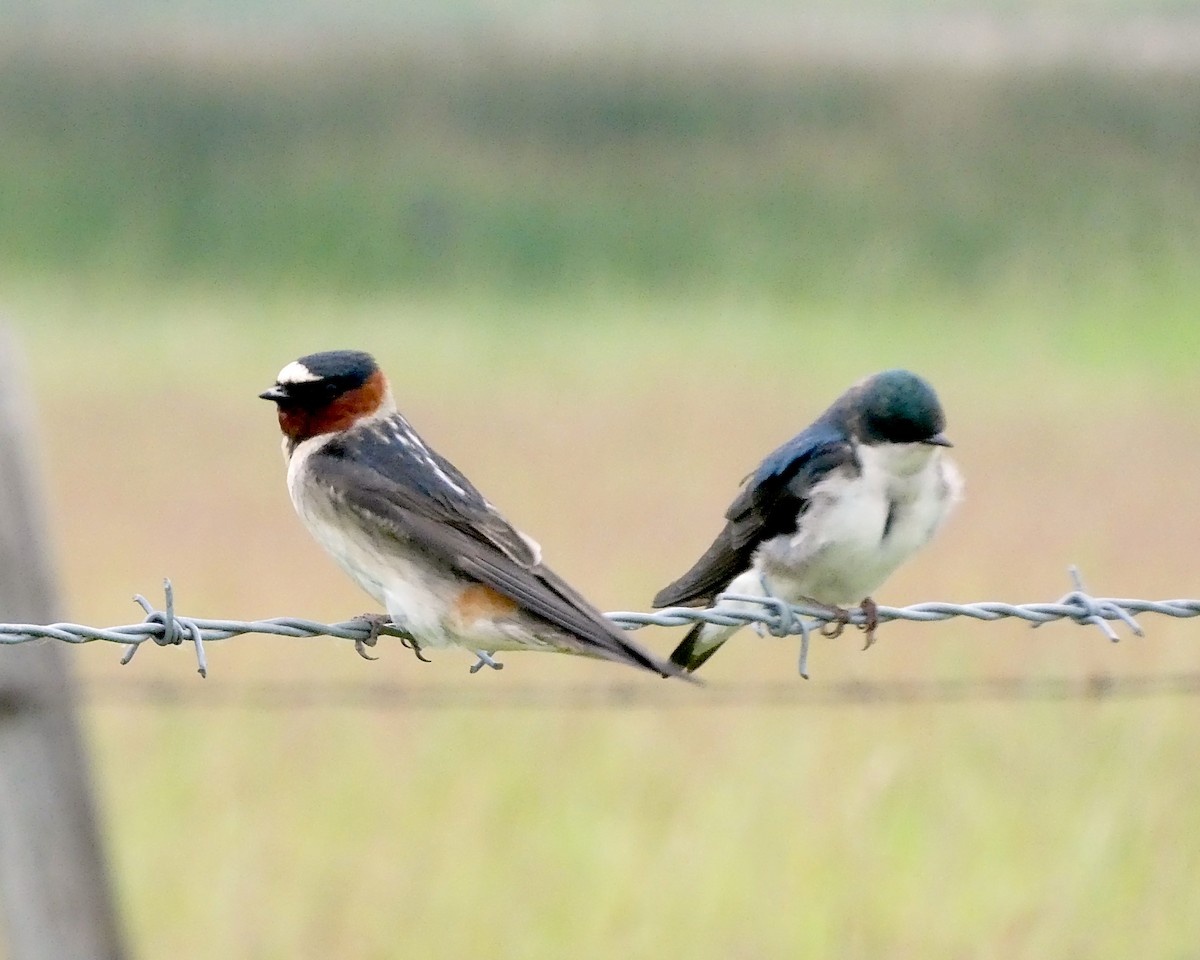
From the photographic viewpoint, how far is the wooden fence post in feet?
13.5

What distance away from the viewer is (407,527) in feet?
12.8

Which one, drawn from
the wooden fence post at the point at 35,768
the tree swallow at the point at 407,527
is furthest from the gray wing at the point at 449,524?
the wooden fence post at the point at 35,768

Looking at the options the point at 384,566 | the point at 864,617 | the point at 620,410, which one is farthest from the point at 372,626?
the point at 620,410

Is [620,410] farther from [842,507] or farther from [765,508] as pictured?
[842,507]

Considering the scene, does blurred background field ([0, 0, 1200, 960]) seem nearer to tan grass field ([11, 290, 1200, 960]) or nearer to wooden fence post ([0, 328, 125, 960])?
tan grass field ([11, 290, 1200, 960])

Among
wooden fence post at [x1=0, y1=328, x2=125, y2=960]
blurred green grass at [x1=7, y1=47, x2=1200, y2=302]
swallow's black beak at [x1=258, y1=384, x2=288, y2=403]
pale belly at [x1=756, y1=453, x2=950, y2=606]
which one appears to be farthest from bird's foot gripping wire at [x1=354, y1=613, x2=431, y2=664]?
blurred green grass at [x1=7, y1=47, x2=1200, y2=302]

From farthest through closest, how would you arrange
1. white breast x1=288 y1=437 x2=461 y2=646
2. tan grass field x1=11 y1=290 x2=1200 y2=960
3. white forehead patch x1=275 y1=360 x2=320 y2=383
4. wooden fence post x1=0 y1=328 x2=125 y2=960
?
tan grass field x1=11 y1=290 x2=1200 y2=960 < white forehead patch x1=275 y1=360 x2=320 y2=383 < wooden fence post x1=0 y1=328 x2=125 y2=960 < white breast x1=288 y1=437 x2=461 y2=646

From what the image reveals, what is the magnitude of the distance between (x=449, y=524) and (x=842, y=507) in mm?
1088

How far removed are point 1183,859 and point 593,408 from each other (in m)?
10.9

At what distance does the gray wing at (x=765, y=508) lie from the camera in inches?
181

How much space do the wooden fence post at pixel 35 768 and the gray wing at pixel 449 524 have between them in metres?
0.68

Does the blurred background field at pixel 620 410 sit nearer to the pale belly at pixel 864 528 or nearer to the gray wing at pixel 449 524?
the gray wing at pixel 449 524

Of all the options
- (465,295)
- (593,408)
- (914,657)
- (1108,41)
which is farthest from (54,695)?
(1108,41)

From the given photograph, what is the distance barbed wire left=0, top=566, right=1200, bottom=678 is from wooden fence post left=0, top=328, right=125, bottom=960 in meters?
0.27
